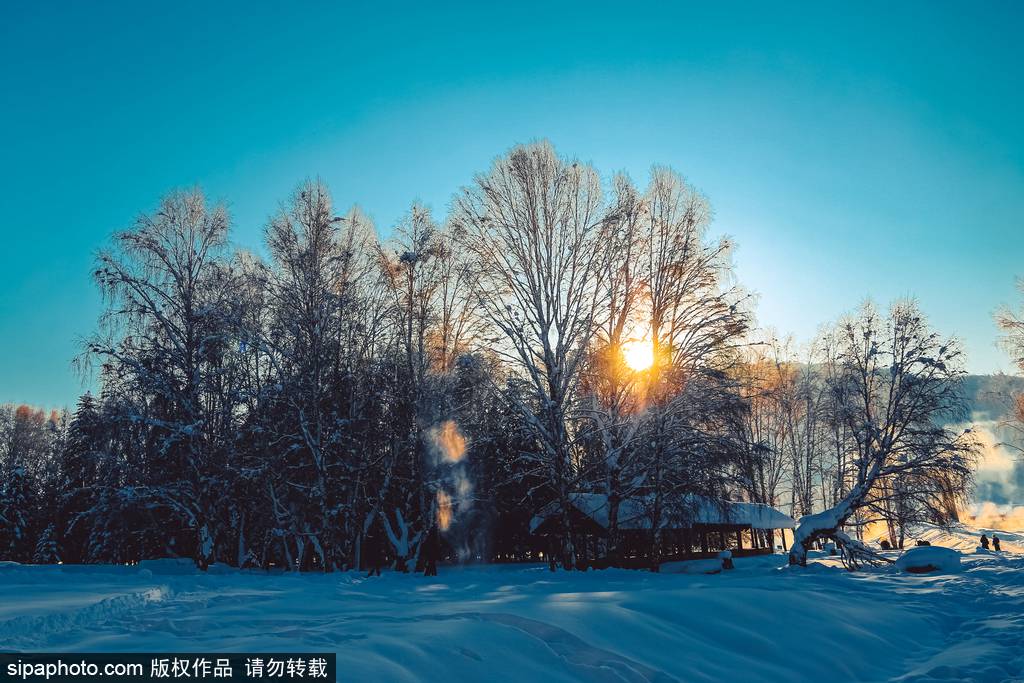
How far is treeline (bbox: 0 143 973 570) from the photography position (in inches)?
872

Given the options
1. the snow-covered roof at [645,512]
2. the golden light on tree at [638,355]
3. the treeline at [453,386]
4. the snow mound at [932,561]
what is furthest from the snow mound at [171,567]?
the snow mound at [932,561]

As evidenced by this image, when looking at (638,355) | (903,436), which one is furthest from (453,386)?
(903,436)

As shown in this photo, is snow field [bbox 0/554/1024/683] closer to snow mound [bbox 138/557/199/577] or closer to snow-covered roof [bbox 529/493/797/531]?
snow mound [bbox 138/557/199/577]

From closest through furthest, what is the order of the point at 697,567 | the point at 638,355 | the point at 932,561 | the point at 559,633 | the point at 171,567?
Answer: the point at 559,633, the point at 171,567, the point at 932,561, the point at 638,355, the point at 697,567

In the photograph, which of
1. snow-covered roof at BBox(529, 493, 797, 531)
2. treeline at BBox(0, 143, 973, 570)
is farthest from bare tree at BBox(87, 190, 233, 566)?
snow-covered roof at BBox(529, 493, 797, 531)

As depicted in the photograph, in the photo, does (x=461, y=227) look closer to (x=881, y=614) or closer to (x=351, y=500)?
(x=351, y=500)

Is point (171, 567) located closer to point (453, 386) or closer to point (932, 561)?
point (453, 386)

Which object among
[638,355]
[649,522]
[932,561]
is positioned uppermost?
[638,355]

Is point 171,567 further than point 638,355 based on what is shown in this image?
No

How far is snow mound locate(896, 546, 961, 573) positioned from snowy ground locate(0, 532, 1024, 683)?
10.0m

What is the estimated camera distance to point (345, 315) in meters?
25.9

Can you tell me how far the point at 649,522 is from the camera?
1076 inches

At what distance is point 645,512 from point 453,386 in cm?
922

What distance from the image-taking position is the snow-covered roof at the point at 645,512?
74.3 ft
